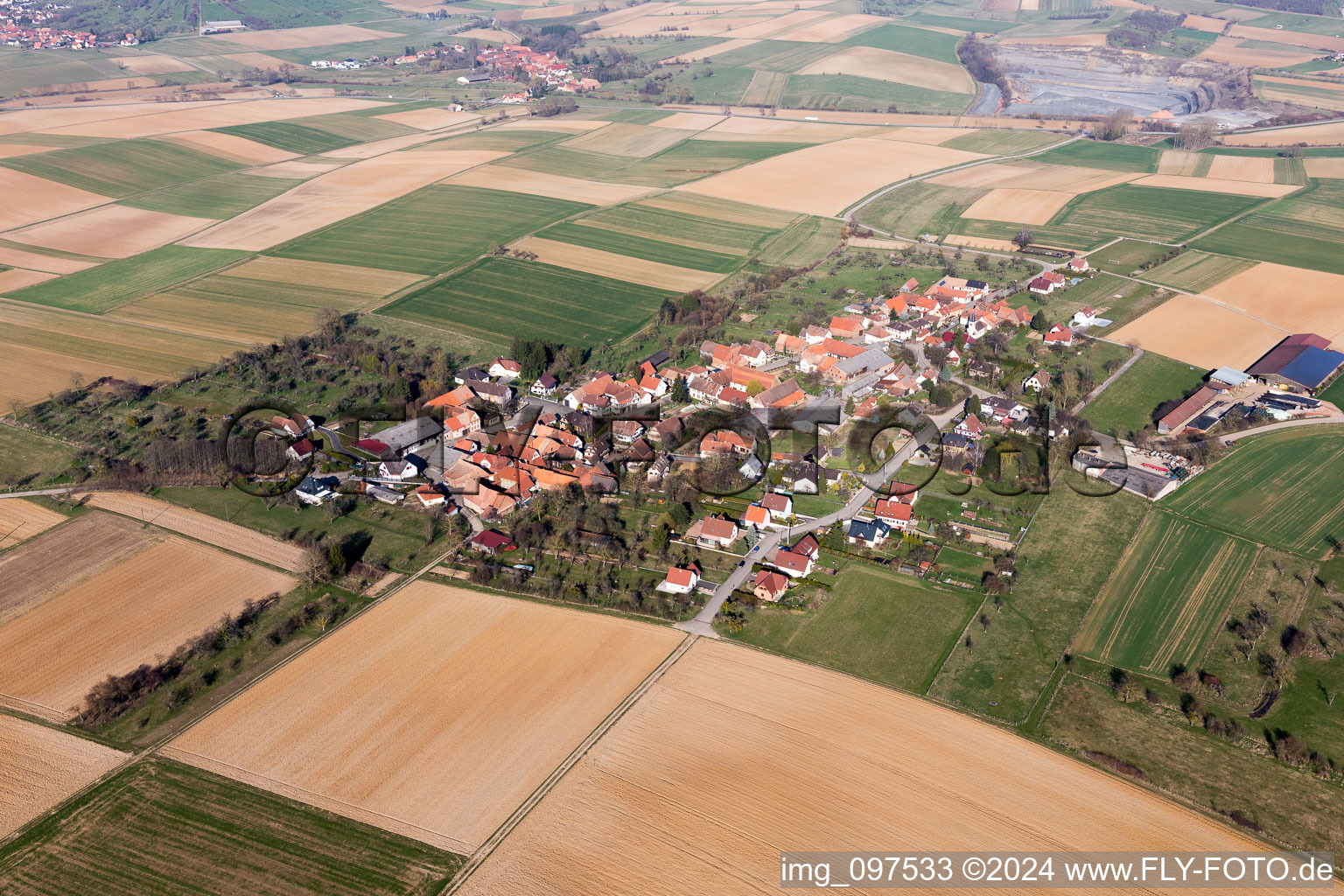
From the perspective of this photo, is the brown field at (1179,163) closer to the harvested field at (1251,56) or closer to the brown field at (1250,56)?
the harvested field at (1251,56)

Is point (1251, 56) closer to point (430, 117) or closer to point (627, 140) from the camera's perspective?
point (627, 140)

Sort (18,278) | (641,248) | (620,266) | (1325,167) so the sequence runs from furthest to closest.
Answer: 1. (1325,167)
2. (641,248)
3. (620,266)
4. (18,278)

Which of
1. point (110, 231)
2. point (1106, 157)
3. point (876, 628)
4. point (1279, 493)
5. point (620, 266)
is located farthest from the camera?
point (1106, 157)

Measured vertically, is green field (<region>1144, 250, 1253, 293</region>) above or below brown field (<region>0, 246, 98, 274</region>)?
below

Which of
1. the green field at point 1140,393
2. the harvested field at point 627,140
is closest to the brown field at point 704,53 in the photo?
the harvested field at point 627,140

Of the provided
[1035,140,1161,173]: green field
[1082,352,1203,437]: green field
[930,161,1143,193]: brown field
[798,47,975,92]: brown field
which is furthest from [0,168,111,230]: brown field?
[798,47,975,92]: brown field

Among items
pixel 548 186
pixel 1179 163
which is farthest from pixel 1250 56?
pixel 548 186

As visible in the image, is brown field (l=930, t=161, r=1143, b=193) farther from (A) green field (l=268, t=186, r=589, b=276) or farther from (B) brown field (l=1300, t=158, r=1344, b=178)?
(A) green field (l=268, t=186, r=589, b=276)
